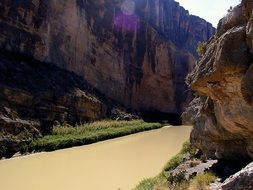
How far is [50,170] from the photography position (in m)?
23.1

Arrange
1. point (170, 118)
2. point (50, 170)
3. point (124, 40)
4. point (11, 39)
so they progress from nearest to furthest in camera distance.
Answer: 1. point (50, 170)
2. point (11, 39)
3. point (124, 40)
4. point (170, 118)

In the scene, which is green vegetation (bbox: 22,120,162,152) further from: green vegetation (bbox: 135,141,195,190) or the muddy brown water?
green vegetation (bbox: 135,141,195,190)

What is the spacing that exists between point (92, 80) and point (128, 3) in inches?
840

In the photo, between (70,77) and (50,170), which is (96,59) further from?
(50,170)

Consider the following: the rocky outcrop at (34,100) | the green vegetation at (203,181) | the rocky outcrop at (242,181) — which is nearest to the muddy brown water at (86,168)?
the rocky outcrop at (34,100)

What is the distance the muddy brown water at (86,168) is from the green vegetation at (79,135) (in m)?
1.13

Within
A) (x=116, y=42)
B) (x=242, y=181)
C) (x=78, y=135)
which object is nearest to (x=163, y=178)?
(x=242, y=181)

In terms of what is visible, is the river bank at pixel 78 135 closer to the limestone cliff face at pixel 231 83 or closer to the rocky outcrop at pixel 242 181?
the limestone cliff face at pixel 231 83

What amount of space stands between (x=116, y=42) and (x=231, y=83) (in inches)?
2003

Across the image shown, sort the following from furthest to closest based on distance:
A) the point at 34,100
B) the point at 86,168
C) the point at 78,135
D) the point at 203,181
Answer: the point at 78,135, the point at 34,100, the point at 86,168, the point at 203,181

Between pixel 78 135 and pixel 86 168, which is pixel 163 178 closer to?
pixel 86 168

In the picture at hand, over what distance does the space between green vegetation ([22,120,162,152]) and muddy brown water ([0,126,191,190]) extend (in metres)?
1.13

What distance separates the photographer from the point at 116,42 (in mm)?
61781

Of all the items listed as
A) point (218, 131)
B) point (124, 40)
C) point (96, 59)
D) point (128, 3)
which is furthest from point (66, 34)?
point (218, 131)
